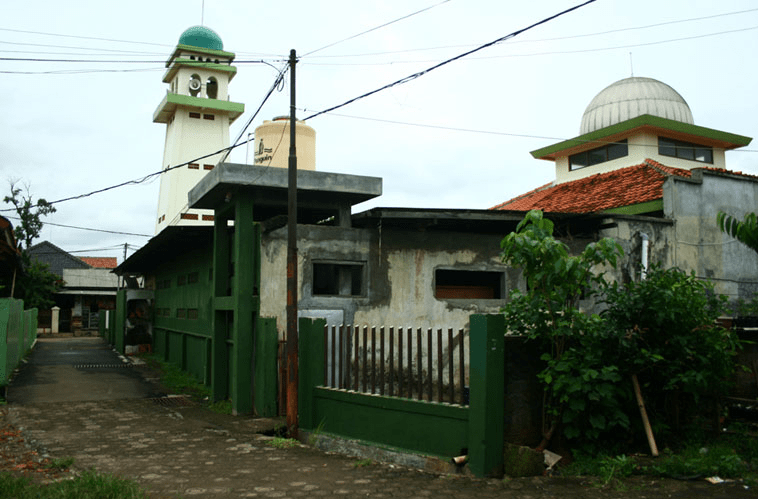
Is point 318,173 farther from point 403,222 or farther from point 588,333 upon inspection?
point 588,333

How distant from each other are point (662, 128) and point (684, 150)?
1.64m

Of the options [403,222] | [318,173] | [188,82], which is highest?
[188,82]

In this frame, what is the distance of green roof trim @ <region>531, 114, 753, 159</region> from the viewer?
19.0m

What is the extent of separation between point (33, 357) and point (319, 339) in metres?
16.9

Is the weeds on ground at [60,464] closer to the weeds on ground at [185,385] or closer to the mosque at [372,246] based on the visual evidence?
the mosque at [372,246]

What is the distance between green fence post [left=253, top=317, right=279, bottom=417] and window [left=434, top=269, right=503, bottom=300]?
3409 millimetres

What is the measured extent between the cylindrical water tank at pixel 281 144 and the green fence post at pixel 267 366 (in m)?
2.93

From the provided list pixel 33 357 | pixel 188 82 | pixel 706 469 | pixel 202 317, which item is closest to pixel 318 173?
pixel 202 317

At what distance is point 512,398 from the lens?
280 inches

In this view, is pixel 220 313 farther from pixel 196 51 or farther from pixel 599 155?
pixel 196 51

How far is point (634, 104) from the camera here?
2125 cm

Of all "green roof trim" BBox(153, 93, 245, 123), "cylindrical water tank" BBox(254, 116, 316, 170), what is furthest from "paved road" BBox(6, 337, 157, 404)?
"green roof trim" BBox(153, 93, 245, 123)

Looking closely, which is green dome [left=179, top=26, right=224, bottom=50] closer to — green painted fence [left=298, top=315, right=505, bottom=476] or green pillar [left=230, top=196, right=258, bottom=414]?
green pillar [left=230, top=196, right=258, bottom=414]

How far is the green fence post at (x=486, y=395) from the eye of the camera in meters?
6.79
